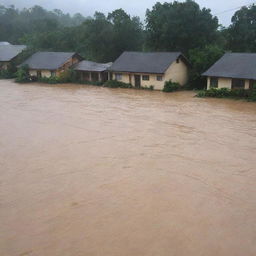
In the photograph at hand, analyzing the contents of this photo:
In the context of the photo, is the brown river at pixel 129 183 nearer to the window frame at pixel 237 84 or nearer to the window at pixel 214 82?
the window frame at pixel 237 84

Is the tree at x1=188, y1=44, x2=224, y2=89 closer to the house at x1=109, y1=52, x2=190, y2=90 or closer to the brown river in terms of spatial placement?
the house at x1=109, y1=52, x2=190, y2=90

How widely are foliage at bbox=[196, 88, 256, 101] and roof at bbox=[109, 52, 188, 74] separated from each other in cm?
454

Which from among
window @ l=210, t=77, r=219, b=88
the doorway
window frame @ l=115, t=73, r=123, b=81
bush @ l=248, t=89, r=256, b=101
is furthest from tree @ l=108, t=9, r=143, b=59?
bush @ l=248, t=89, r=256, b=101

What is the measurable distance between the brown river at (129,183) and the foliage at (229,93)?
3179 mm

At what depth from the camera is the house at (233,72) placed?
80.0 ft

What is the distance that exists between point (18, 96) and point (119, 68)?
9433 millimetres

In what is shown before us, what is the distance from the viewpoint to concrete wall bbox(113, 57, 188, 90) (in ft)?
95.3

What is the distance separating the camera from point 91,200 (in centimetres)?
1030

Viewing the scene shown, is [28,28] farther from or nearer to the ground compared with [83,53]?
farther from the ground

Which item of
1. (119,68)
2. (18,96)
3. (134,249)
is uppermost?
(119,68)

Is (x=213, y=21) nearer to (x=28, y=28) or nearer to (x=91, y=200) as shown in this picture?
(x=91, y=200)

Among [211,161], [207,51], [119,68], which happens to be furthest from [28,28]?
[211,161]

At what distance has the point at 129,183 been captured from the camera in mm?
11297

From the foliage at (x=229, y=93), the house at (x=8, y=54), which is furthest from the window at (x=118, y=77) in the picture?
the house at (x=8, y=54)
